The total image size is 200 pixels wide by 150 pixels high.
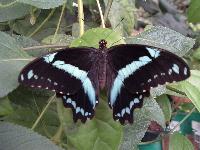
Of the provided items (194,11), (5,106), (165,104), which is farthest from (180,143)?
(5,106)

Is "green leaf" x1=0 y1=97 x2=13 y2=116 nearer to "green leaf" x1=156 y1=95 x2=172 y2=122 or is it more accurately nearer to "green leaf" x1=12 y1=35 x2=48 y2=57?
"green leaf" x1=12 y1=35 x2=48 y2=57

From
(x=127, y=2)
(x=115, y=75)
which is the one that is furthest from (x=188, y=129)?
(x=115, y=75)

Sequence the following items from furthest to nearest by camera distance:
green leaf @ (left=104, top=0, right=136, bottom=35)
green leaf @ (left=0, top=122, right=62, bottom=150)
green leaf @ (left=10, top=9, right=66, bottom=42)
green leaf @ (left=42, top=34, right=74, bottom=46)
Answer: green leaf @ (left=10, top=9, right=66, bottom=42)
green leaf @ (left=104, top=0, right=136, bottom=35)
green leaf @ (left=42, top=34, right=74, bottom=46)
green leaf @ (left=0, top=122, right=62, bottom=150)

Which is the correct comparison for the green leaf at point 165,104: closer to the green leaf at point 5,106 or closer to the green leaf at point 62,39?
the green leaf at point 62,39

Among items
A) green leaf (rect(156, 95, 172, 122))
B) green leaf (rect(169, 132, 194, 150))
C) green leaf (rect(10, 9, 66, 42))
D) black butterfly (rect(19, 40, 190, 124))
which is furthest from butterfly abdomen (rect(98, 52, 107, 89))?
green leaf (rect(169, 132, 194, 150))

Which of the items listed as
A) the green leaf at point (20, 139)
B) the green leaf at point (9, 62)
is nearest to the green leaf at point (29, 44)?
the green leaf at point (9, 62)

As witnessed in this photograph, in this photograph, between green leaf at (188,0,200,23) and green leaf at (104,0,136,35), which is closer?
green leaf at (104,0,136,35)

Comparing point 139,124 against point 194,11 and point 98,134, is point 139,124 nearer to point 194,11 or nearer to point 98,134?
point 98,134
